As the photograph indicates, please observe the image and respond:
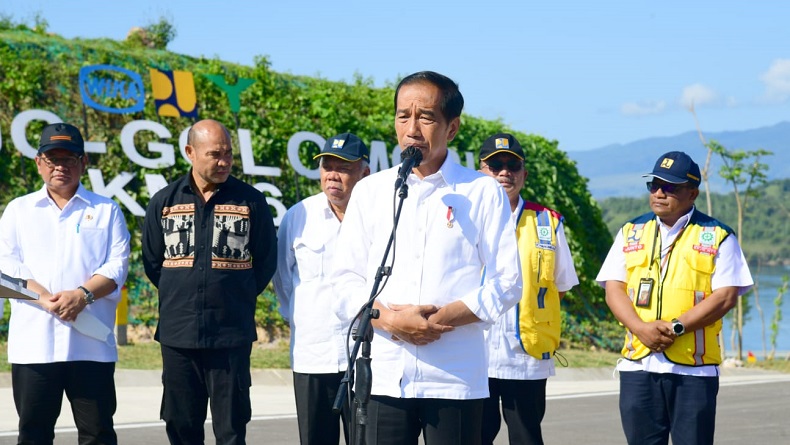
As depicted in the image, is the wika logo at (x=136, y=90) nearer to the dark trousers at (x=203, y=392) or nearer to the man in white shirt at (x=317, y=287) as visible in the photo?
the man in white shirt at (x=317, y=287)

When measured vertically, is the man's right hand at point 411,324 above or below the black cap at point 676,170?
below

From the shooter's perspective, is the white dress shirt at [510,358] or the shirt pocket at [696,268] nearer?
the shirt pocket at [696,268]

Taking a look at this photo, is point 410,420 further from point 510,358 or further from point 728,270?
point 728,270

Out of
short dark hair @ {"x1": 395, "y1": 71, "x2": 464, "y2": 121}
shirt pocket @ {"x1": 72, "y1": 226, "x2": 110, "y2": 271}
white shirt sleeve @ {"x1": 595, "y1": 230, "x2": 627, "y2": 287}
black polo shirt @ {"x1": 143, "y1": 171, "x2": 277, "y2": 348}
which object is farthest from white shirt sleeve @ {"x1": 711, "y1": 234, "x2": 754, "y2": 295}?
shirt pocket @ {"x1": 72, "y1": 226, "x2": 110, "y2": 271}

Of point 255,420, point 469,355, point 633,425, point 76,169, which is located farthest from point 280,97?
point 469,355

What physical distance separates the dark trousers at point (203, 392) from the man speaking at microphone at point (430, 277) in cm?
195

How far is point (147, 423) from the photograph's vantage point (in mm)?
10789

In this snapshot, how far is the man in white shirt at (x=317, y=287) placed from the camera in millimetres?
7355

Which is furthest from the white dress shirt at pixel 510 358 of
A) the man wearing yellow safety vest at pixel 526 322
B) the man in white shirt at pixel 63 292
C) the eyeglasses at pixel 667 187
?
the man in white shirt at pixel 63 292

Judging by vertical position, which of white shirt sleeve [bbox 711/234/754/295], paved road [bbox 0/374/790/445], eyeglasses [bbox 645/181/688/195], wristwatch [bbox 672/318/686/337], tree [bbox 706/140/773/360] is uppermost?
tree [bbox 706/140/773/360]

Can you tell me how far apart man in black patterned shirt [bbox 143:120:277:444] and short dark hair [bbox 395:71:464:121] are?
230cm

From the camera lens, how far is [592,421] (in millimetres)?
12000

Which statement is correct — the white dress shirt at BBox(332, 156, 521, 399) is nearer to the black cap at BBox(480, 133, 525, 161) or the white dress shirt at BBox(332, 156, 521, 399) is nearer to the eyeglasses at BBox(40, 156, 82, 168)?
the black cap at BBox(480, 133, 525, 161)

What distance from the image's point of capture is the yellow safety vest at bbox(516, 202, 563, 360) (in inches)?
293
